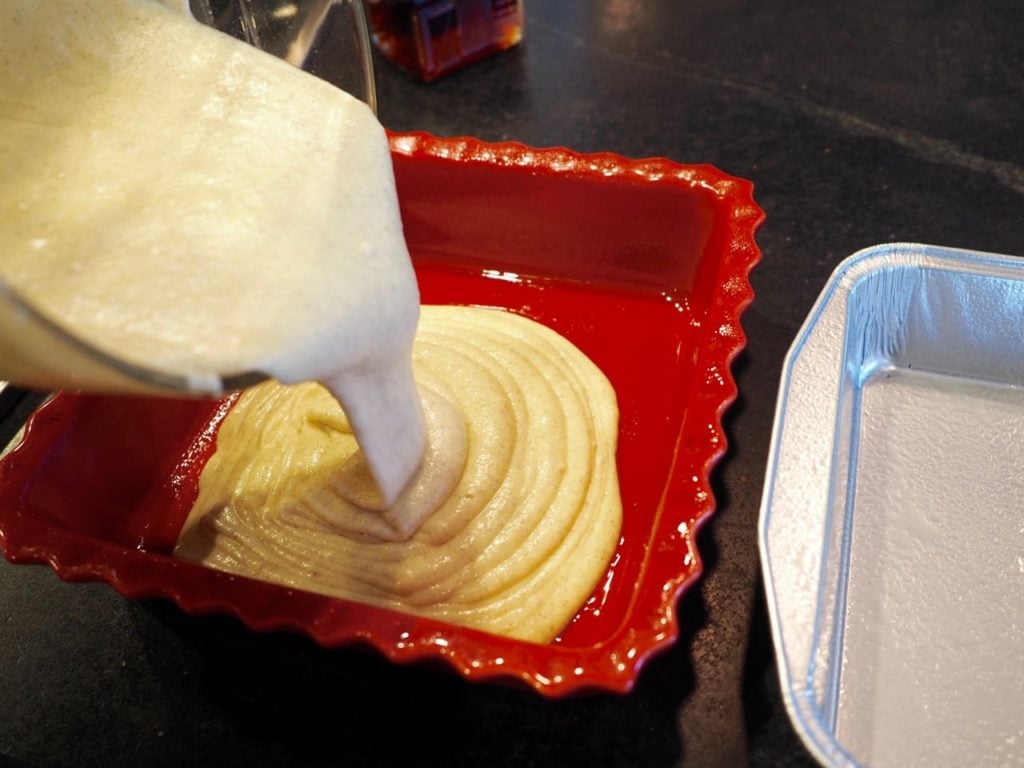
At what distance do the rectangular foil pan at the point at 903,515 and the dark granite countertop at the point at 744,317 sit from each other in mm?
115

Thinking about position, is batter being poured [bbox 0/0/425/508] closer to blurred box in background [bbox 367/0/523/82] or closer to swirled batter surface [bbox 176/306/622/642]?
swirled batter surface [bbox 176/306/622/642]

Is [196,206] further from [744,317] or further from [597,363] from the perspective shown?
[744,317]

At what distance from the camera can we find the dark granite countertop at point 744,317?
0.97 metres

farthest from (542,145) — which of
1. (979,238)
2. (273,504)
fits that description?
(273,504)

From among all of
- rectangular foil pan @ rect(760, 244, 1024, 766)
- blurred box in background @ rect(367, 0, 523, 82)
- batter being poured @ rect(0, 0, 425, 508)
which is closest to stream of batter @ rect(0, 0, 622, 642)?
batter being poured @ rect(0, 0, 425, 508)

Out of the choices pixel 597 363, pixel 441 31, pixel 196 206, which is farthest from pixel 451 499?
pixel 441 31

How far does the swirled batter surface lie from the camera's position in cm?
103

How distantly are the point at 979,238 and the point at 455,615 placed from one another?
41.4 inches

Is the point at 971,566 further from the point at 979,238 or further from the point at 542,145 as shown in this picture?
the point at 542,145

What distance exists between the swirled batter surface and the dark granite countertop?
9cm

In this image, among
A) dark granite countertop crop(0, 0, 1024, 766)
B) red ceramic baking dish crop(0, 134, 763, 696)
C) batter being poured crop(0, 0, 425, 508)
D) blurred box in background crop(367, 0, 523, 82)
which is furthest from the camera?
blurred box in background crop(367, 0, 523, 82)

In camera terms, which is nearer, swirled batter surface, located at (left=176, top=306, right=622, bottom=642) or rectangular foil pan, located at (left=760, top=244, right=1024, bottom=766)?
rectangular foil pan, located at (left=760, top=244, right=1024, bottom=766)

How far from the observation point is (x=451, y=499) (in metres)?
1.09

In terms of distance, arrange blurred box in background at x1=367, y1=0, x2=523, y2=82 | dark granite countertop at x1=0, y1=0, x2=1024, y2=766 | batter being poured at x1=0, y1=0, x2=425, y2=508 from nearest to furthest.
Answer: batter being poured at x1=0, y1=0, x2=425, y2=508 → dark granite countertop at x1=0, y1=0, x2=1024, y2=766 → blurred box in background at x1=367, y1=0, x2=523, y2=82
